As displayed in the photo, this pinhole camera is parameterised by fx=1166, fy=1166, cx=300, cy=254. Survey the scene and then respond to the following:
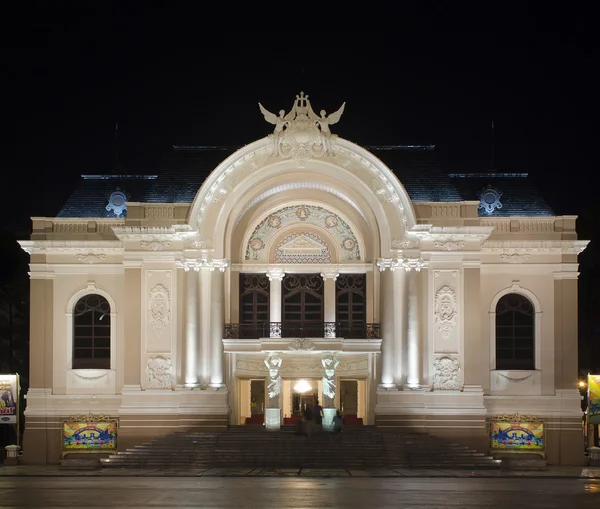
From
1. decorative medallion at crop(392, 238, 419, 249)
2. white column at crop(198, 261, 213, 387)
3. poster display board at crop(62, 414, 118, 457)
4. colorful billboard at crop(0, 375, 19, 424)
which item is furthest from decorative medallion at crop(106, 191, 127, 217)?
decorative medallion at crop(392, 238, 419, 249)

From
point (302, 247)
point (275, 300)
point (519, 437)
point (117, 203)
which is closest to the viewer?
point (519, 437)

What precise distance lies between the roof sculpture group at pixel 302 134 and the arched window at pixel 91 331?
31.9 ft

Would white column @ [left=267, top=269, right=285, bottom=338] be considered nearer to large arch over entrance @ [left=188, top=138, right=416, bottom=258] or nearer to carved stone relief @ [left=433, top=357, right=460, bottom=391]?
large arch over entrance @ [left=188, top=138, right=416, bottom=258]

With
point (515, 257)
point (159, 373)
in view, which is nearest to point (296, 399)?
point (159, 373)

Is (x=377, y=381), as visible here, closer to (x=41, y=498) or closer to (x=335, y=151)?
(x=335, y=151)

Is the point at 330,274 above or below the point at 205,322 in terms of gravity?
above

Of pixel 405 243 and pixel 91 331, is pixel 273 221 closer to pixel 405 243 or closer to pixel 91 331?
pixel 405 243

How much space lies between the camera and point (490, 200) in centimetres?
4888

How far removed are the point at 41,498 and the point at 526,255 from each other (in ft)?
79.3

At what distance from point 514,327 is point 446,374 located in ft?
12.8

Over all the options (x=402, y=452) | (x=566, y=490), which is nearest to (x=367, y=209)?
(x=402, y=452)

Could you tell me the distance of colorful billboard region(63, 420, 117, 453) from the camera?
155 feet

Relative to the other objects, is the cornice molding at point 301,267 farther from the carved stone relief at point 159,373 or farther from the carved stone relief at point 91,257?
the carved stone relief at point 91,257

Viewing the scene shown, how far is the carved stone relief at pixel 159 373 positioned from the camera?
4622 centimetres
